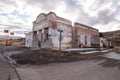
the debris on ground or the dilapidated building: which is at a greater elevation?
the dilapidated building

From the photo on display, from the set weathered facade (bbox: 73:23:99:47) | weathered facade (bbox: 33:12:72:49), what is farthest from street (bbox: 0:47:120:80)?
weathered facade (bbox: 73:23:99:47)

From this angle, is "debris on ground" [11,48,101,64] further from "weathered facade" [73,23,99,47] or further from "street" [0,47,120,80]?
"weathered facade" [73,23,99,47]

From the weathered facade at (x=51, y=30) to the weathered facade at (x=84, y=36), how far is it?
1.28 meters

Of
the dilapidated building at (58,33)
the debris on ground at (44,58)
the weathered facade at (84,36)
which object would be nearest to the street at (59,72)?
the debris on ground at (44,58)

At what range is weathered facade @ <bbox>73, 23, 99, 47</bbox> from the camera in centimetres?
1997

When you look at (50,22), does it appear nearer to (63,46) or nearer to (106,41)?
(63,46)

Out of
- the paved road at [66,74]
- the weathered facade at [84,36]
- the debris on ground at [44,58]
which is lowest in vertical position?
the paved road at [66,74]

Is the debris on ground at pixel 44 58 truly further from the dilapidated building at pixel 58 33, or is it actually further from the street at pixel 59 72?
the dilapidated building at pixel 58 33

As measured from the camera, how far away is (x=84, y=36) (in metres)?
22.0

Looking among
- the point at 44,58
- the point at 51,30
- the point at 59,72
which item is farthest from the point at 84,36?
the point at 59,72

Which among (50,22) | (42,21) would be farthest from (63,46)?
(42,21)

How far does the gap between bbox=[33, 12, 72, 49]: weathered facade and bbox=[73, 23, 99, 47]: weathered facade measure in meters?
1.28

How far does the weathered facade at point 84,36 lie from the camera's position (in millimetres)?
19969

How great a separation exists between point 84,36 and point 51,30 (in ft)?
27.1
